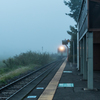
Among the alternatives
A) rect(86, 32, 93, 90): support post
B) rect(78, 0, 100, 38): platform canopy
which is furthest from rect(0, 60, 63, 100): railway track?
rect(78, 0, 100, 38): platform canopy

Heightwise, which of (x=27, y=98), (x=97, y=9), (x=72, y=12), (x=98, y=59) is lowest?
(x=27, y=98)

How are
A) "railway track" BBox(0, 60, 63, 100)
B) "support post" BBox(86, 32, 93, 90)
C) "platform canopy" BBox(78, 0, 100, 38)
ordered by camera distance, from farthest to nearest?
"support post" BBox(86, 32, 93, 90)
"platform canopy" BBox(78, 0, 100, 38)
"railway track" BBox(0, 60, 63, 100)

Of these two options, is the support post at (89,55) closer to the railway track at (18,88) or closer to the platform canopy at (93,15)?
the platform canopy at (93,15)

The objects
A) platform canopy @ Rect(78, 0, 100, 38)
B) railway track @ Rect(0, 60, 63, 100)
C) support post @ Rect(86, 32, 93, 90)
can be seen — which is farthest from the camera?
support post @ Rect(86, 32, 93, 90)

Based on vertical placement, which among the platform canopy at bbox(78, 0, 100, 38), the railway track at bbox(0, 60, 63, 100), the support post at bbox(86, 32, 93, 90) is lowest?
the railway track at bbox(0, 60, 63, 100)

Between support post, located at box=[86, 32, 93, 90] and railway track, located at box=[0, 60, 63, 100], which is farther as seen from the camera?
support post, located at box=[86, 32, 93, 90]

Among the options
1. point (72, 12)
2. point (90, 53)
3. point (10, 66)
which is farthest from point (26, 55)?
point (90, 53)

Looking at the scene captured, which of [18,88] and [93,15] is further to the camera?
[18,88]

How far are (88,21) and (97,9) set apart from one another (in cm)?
87

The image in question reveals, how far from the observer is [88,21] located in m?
9.77

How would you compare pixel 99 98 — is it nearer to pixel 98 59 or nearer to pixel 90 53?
pixel 90 53

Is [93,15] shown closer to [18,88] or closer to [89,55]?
[89,55]

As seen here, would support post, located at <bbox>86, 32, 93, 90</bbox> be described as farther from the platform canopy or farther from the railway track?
the railway track

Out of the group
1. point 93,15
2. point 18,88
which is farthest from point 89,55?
point 18,88
